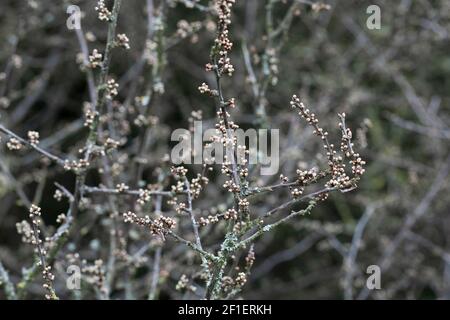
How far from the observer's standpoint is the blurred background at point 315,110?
4305 mm

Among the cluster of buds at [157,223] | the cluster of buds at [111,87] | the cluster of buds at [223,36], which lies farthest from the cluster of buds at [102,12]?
the cluster of buds at [157,223]

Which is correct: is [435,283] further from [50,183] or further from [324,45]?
[50,183]

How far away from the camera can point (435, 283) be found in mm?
4121

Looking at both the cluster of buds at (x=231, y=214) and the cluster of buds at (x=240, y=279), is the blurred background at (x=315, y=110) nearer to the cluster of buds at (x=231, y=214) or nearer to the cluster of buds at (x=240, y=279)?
the cluster of buds at (x=240, y=279)

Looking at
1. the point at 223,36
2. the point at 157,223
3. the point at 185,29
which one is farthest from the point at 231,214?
the point at 185,29

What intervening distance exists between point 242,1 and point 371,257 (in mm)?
2362

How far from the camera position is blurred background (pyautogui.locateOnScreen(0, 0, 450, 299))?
169 inches

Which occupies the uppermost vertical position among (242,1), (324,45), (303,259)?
(242,1)

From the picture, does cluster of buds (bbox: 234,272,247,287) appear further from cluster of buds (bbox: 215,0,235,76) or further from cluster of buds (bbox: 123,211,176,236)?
cluster of buds (bbox: 215,0,235,76)

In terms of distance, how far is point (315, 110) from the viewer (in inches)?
171

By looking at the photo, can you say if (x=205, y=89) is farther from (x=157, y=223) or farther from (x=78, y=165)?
(x=78, y=165)

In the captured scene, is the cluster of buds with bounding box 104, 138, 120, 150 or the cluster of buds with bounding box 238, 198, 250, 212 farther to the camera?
the cluster of buds with bounding box 104, 138, 120, 150

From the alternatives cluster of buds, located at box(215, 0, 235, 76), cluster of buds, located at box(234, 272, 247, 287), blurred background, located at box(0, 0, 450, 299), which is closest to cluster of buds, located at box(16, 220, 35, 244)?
cluster of buds, located at box(234, 272, 247, 287)

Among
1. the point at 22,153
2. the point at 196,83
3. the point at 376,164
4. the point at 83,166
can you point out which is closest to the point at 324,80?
the point at 376,164
